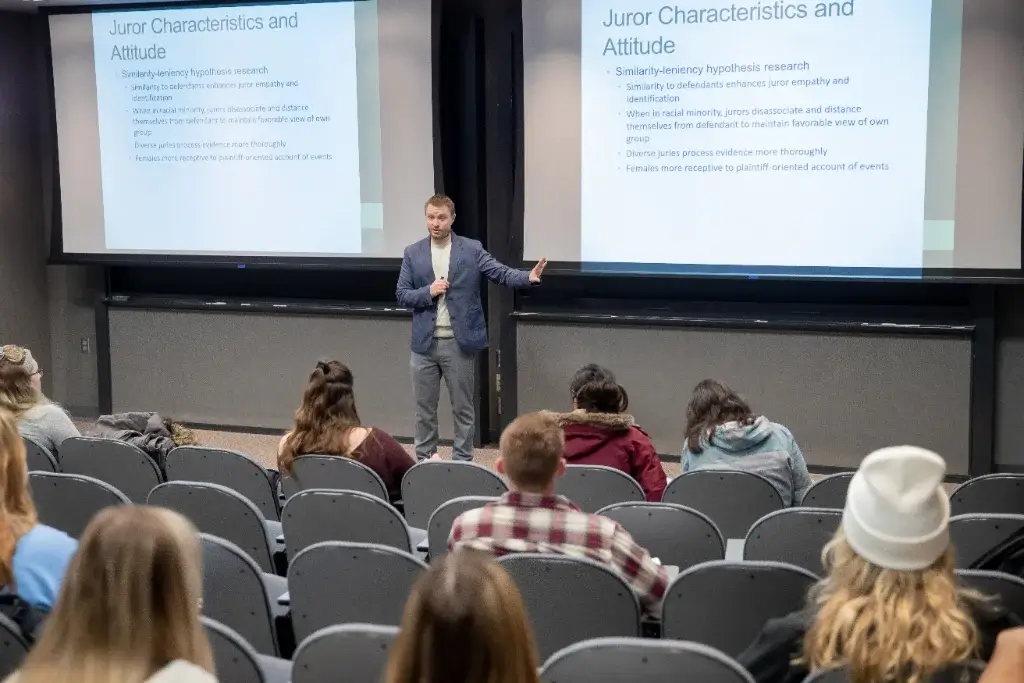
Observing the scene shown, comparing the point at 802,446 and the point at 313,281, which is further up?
the point at 313,281

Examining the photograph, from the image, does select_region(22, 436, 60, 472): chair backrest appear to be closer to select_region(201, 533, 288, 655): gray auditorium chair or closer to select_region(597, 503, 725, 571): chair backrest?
select_region(201, 533, 288, 655): gray auditorium chair

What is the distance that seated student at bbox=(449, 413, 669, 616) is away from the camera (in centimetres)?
287

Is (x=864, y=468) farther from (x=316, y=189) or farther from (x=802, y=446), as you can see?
(x=316, y=189)

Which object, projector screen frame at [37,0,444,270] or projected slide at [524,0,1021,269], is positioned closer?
projected slide at [524,0,1021,269]

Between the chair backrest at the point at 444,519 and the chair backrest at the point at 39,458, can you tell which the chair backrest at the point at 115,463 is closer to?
the chair backrest at the point at 39,458

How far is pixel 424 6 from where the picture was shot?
6.90 meters

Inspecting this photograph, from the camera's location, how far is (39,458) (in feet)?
14.8

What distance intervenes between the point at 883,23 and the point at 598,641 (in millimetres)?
4808

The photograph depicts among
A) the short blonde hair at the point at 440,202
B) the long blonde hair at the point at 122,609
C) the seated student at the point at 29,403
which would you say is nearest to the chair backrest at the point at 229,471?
the seated student at the point at 29,403

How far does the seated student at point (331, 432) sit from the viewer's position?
4266 millimetres

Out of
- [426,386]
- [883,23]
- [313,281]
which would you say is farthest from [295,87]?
[883,23]

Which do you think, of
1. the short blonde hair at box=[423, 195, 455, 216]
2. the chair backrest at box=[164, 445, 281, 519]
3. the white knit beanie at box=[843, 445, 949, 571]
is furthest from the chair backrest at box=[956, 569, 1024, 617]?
the short blonde hair at box=[423, 195, 455, 216]

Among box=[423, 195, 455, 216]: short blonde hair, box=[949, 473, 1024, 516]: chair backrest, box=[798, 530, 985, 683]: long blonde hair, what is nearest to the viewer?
box=[798, 530, 985, 683]: long blonde hair

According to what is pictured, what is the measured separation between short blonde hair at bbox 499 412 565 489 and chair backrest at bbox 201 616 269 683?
0.91 meters
